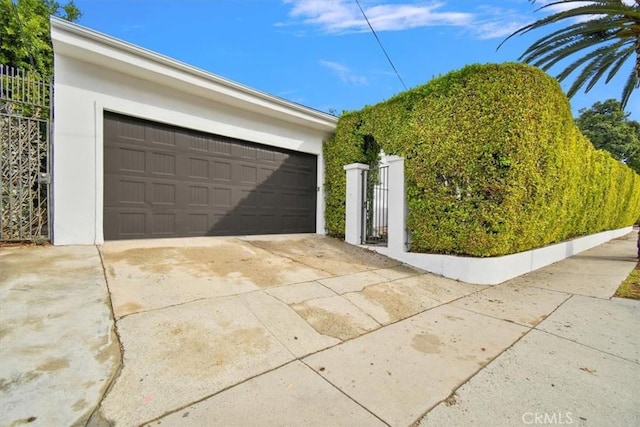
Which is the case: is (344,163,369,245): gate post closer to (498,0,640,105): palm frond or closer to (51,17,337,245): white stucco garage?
(51,17,337,245): white stucco garage

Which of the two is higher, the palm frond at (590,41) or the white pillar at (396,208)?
the palm frond at (590,41)

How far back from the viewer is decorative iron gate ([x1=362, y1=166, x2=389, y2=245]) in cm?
689

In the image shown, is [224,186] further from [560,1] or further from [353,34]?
[560,1]

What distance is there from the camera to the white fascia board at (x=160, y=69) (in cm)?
449

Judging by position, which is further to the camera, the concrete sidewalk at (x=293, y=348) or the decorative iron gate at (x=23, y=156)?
the decorative iron gate at (x=23, y=156)

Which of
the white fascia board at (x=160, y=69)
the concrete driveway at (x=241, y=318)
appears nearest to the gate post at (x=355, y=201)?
the concrete driveway at (x=241, y=318)

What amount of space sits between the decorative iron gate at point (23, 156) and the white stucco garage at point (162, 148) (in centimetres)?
40

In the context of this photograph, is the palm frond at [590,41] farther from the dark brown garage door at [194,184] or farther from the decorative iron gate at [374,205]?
the dark brown garage door at [194,184]

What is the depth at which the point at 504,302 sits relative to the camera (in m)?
4.02

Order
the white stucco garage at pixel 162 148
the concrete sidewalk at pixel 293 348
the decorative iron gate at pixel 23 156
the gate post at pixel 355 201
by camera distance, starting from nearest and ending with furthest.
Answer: the concrete sidewalk at pixel 293 348 → the decorative iron gate at pixel 23 156 → the white stucco garage at pixel 162 148 → the gate post at pixel 355 201

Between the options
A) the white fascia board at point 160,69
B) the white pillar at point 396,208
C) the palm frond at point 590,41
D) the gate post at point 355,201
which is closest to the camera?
the white fascia board at point 160,69

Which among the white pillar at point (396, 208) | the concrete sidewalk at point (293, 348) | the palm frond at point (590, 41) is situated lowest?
Answer: the concrete sidewalk at point (293, 348)

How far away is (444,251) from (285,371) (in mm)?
3966

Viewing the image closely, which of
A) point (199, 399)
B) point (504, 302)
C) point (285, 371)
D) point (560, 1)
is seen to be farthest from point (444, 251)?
point (560, 1)
